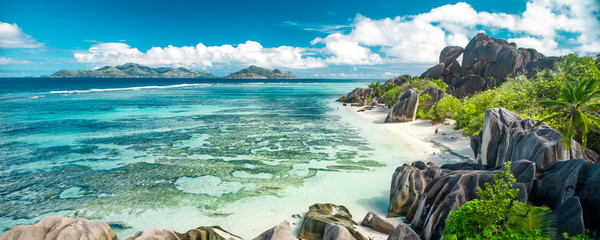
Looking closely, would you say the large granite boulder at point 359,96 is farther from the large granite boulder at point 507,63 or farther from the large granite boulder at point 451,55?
the large granite boulder at point 507,63

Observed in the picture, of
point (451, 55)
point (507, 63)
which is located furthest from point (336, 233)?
point (451, 55)

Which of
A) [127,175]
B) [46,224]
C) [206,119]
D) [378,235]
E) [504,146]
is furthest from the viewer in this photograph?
[206,119]

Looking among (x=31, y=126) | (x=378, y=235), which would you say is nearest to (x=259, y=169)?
(x=378, y=235)

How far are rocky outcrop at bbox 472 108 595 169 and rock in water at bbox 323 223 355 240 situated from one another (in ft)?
23.7

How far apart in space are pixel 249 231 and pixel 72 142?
25.0 metres

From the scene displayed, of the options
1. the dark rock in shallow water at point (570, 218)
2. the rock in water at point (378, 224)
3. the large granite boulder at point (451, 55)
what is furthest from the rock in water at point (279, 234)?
the large granite boulder at point (451, 55)

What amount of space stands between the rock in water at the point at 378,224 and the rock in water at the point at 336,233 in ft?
6.77

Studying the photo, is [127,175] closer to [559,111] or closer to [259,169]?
[259,169]

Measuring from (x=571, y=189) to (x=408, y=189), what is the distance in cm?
569

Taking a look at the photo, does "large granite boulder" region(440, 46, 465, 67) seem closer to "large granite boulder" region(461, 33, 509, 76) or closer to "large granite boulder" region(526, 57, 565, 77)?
"large granite boulder" region(461, 33, 509, 76)

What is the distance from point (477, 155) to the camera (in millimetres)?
17250

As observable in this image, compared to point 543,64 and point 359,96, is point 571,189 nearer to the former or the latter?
point 543,64

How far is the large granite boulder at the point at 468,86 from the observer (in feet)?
186

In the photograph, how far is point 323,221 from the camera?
439 inches
